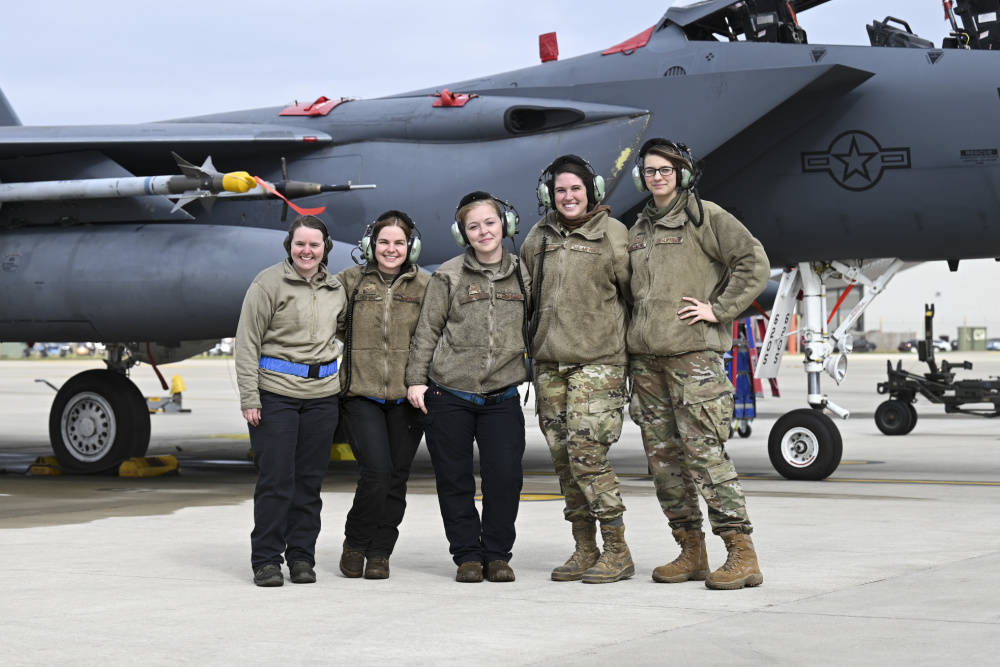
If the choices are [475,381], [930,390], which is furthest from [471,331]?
[930,390]

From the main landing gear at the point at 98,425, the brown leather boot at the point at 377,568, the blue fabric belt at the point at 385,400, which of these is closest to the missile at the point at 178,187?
the main landing gear at the point at 98,425

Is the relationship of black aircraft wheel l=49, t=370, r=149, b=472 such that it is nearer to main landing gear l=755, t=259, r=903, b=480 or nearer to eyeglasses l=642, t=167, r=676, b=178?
main landing gear l=755, t=259, r=903, b=480

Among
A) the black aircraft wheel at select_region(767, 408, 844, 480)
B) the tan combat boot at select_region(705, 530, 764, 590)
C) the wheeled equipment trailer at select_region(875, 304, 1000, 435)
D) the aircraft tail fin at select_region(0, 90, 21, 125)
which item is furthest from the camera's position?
the wheeled equipment trailer at select_region(875, 304, 1000, 435)

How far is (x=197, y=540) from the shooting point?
769 cm

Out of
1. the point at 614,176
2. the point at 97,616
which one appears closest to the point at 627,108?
the point at 614,176

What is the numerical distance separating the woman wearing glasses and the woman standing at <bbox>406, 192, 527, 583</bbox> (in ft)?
2.06

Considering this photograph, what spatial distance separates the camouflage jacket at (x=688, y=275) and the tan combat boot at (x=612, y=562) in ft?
2.95

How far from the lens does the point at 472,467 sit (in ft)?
20.6

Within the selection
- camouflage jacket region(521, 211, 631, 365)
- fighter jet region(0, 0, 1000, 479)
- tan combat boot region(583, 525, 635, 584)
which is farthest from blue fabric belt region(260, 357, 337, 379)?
fighter jet region(0, 0, 1000, 479)

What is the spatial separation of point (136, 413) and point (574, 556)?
25.2ft

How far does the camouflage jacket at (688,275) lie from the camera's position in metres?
6.16

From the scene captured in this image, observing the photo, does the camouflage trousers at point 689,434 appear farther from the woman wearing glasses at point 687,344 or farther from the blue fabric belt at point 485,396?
the blue fabric belt at point 485,396

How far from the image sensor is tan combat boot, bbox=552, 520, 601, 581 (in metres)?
6.21

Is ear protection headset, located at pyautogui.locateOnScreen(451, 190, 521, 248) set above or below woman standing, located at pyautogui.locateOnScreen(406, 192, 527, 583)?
above
